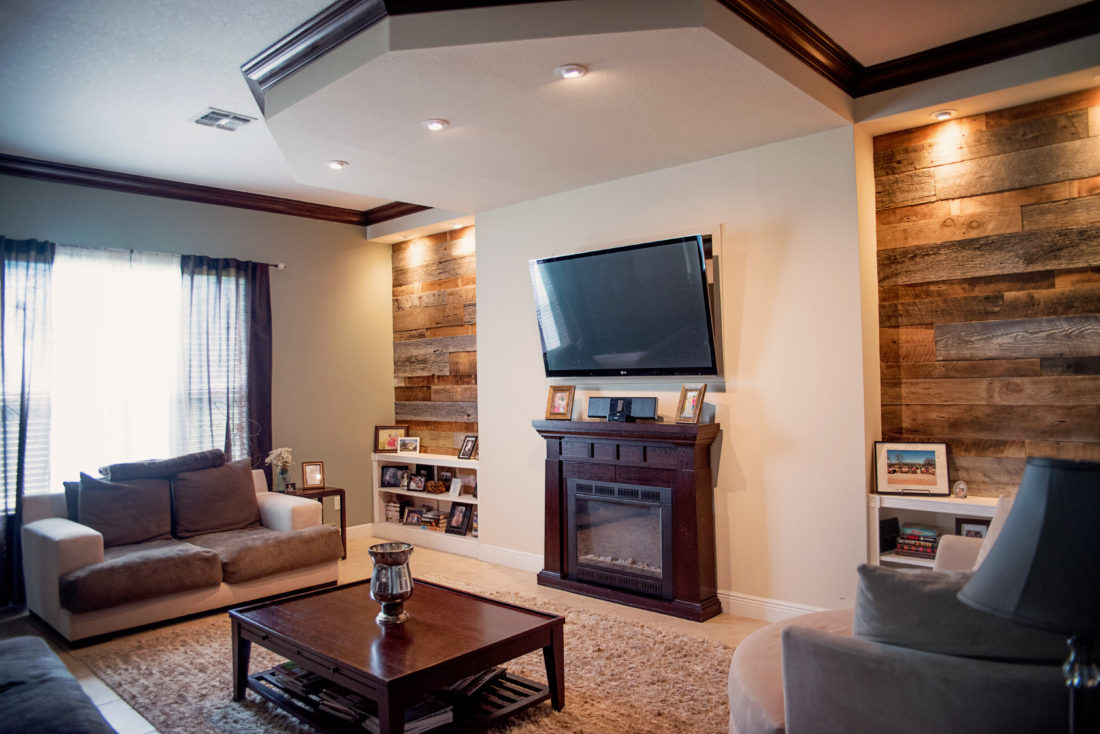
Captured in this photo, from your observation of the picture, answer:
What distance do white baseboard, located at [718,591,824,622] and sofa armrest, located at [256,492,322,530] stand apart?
2.53m

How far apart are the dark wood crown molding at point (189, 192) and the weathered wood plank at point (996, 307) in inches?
145

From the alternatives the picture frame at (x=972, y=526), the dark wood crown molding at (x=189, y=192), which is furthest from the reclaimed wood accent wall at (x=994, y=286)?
the dark wood crown molding at (x=189, y=192)

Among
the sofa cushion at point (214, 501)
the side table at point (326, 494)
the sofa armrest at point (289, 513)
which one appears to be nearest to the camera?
the sofa cushion at point (214, 501)

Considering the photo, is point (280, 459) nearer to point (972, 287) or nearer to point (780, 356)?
point (780, 356)

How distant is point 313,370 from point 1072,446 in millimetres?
5117

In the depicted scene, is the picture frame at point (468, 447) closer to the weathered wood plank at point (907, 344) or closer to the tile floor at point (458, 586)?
the tile floor at point (458, 586)

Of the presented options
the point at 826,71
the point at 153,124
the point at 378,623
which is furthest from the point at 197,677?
the point at 826,71

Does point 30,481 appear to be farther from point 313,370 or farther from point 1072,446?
point 1072,446

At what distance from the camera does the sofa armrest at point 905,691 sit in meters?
1.52

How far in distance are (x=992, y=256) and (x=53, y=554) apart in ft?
15.8

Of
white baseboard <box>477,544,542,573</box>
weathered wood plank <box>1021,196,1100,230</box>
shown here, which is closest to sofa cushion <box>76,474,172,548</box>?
white baseboard <box>477,544,542,573</box>

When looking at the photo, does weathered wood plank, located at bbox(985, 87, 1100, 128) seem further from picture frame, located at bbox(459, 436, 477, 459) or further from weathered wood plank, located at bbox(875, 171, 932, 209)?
picture frame, located at bbox(459, 436, 477, 459)

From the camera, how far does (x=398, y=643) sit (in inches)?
105

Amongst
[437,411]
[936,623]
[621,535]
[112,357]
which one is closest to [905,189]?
[621,535]
